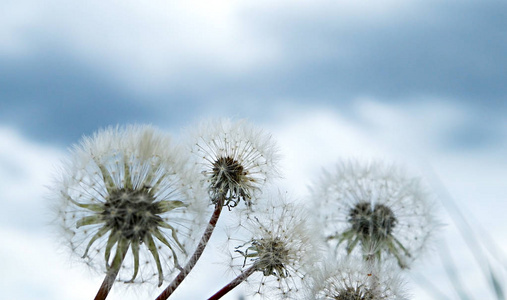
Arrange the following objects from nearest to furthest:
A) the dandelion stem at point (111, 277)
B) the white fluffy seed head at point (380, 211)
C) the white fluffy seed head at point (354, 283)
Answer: the dandelion stem at point (111, 277) → the white fluffy seed head at point (354, 283) → the white fluffy seed head at point (380, 211)

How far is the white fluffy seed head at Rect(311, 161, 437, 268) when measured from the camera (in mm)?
6238

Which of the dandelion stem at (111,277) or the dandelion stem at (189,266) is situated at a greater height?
the dandelion stem at (189,266)

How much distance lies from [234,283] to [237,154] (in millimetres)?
1180

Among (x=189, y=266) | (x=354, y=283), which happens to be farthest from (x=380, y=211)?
(x=189, y=266)

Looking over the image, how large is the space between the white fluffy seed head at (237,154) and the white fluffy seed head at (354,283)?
912mm

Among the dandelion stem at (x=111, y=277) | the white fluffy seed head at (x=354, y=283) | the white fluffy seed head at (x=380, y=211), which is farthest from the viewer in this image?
the white fluffy seed head at (x=380, y=211)

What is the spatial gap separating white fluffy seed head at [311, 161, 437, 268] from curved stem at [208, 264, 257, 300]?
1.35 m

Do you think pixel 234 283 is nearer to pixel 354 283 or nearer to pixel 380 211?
pixel 354 283

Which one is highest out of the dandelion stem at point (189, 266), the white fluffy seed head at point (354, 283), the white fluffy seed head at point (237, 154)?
the white fluffy seed head at point (237, 154)

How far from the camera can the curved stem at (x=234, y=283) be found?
4770mm

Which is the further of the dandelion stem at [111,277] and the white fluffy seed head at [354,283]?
the white fluffy seed head at [354,283]

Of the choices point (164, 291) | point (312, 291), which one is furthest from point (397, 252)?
point (164, 291)

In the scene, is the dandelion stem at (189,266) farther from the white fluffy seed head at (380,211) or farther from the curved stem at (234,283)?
the white fluffy seed head at (380,211)

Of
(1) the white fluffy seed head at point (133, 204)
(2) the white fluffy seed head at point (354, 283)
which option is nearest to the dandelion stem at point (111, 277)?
(1) the white fluffy seed head at point (133, 204)
